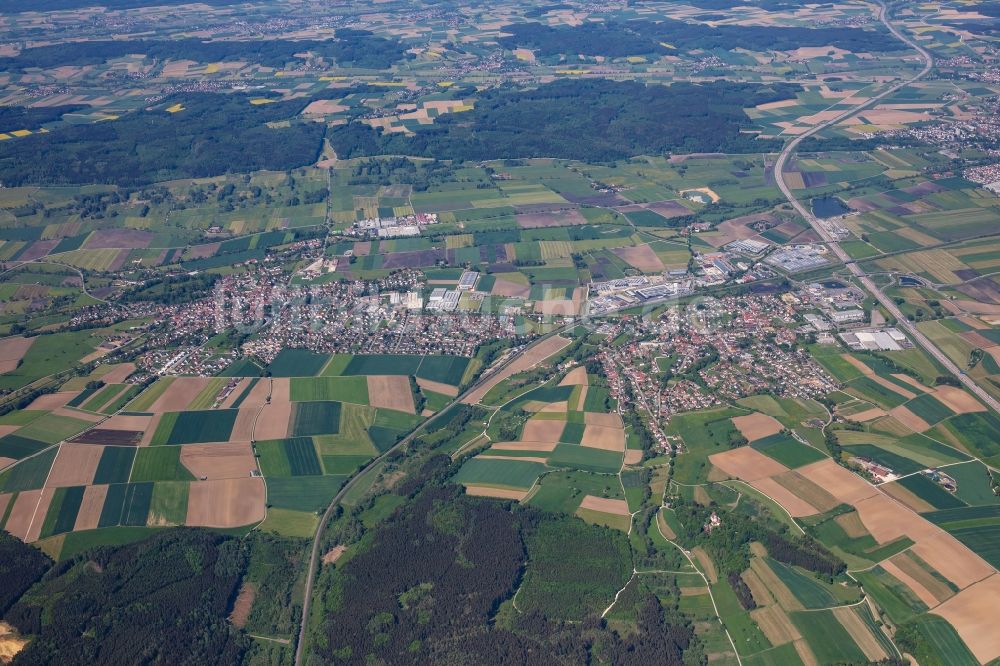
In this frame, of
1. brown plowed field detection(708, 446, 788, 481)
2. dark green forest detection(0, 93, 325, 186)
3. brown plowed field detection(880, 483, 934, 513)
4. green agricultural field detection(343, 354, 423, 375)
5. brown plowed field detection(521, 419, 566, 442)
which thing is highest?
brown plowed field detection(880, 483, 934, 513)

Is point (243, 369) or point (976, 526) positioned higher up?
point (976, 526)

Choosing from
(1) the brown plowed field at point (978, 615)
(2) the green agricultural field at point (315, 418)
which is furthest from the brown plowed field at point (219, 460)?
(1) the brown plowed field at point (978, 615)

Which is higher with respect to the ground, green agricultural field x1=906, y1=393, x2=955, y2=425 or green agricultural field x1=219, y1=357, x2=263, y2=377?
green agricultural field x1=906, y1=393, x2=955, y2=425

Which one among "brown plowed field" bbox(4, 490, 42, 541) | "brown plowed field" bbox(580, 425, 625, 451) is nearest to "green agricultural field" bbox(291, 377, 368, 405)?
"brown plowed field" bbox(580, 425, 625, 451)

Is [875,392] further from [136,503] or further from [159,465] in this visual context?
[136,503]

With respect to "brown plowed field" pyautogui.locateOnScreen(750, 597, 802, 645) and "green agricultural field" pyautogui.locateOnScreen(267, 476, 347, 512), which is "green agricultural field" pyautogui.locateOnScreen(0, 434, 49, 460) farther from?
"brown plowed field" pyautogui.locateOnScreen(750, 597, 802, 645)

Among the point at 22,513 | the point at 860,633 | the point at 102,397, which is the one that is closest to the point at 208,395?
the point at 102,397

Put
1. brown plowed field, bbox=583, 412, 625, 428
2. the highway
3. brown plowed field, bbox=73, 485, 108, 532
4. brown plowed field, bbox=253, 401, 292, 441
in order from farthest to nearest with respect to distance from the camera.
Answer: the highway → brown plowed field, bbox=583, 412, 625, 428 → brown plowed field, bbox=253, 401, 292, 441 → brown plowed field, bbox=73, 485, 108, 532
